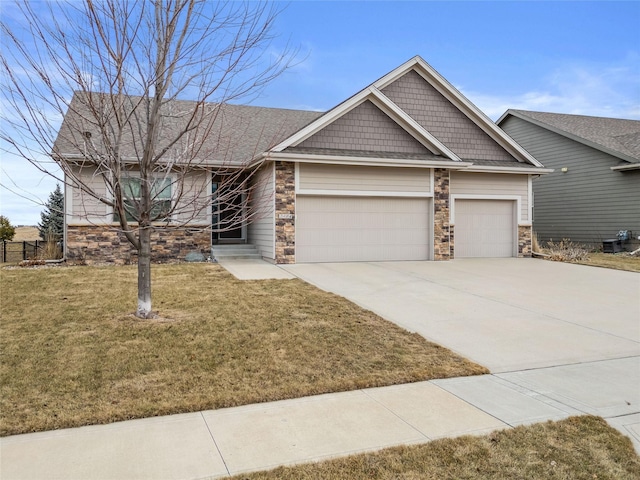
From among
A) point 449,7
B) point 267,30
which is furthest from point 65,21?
point 449,7

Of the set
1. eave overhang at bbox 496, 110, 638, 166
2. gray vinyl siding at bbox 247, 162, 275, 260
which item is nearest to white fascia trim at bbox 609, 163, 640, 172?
eave overhang at bbox 496, 110, 638, 166

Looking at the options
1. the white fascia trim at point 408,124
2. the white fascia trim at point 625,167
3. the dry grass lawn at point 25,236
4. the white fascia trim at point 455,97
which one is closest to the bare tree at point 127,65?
the white fascia trim at point 408,124

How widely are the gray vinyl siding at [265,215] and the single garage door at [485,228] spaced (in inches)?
258

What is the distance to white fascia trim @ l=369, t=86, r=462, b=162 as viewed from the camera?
14695 mm

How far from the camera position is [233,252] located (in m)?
15.5

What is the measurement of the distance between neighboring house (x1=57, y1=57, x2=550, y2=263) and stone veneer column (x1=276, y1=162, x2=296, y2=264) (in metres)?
0.03

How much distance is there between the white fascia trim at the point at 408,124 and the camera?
579 inches

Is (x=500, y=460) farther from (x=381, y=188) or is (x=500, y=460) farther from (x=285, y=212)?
(x=381, y=188)

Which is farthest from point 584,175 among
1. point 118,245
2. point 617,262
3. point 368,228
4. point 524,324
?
point 118,245

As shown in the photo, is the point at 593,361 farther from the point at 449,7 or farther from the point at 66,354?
the point at 449,7

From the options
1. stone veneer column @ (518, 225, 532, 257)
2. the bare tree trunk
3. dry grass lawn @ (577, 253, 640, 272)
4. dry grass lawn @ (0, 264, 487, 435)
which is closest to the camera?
dry grass lawn @ (0, 264, 487, 435)

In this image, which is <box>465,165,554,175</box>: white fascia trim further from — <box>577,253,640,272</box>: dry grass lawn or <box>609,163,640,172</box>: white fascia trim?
<box>609,163,640,172</box>: white fascia trim

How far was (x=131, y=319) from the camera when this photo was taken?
7191 millimetres

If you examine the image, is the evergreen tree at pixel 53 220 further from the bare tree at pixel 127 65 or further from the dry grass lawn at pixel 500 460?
the dry grass lawn at pixel 500 460
